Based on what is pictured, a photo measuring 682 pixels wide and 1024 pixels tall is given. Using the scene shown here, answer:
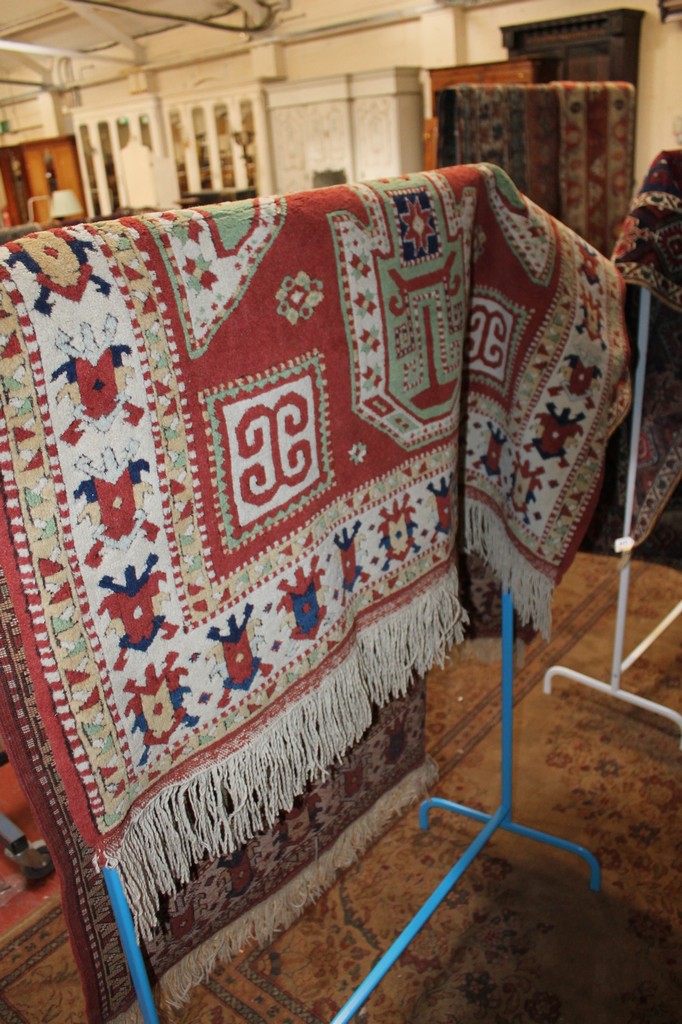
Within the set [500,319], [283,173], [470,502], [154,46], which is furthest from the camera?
[154,46]

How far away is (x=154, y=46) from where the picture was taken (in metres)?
9.76

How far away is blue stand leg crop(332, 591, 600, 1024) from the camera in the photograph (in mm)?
1451

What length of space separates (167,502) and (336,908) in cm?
141

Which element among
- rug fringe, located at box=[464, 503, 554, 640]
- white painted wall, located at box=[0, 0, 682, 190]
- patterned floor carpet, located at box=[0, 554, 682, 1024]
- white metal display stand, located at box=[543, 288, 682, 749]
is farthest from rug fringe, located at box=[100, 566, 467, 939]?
white painted wall, located at box=[0, 0, 682, 190]

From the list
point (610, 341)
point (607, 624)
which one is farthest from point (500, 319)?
point (607, 624)

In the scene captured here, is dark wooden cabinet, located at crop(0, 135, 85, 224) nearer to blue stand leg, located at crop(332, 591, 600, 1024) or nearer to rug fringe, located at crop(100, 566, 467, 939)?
blue stand leg, located at crop(332, 591, 600, 1024)

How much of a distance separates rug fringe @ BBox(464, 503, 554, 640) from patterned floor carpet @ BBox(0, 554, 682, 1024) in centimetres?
83

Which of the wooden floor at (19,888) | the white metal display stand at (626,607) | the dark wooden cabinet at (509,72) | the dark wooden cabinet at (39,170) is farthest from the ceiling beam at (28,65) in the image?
the white metal display stand at (626,607)

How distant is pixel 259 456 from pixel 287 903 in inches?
38.2

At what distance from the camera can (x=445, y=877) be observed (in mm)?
1690

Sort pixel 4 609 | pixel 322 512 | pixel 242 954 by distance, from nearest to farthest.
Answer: pixel 4 609
pixel 322 512
pixel 242 954

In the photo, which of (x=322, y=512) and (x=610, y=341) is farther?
(x=610, y=341)

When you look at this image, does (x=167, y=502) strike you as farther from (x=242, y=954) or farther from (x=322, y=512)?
(x=242, y=954)

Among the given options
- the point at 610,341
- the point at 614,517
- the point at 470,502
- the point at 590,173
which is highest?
the point at 590,173
